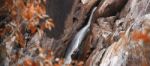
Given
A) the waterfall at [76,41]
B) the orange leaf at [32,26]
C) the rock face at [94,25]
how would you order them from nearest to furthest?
the orange leaf at [32,26] < the rock face at [94,25] < the waterfall at [76,41]

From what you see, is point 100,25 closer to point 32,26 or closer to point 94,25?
point 94,25

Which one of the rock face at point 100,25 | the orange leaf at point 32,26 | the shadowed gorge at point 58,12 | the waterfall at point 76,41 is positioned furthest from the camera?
the shadowed gorge at point 58,12

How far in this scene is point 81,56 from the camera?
51.4 feet

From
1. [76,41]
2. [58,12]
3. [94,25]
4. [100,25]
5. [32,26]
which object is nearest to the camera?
[32,26]

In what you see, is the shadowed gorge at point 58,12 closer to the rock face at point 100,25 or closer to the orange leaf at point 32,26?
the rock face at point 100,25

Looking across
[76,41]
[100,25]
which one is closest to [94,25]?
[100,25]

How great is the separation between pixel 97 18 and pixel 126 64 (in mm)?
11964

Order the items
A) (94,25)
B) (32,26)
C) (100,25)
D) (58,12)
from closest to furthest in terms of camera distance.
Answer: (32,26)
(100,25)
(94,25)
(58,12)

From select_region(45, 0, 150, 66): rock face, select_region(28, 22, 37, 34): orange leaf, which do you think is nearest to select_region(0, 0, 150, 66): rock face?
select_region(45, 0, 150, 66): rock face

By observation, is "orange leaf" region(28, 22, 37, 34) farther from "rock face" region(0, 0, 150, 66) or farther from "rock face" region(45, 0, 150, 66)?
"rock face" region(45, 0, 150, 66)

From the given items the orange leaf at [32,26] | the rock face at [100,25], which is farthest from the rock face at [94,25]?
the orange leaf at [32,26]

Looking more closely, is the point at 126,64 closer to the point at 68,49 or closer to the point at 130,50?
the point at 130,50

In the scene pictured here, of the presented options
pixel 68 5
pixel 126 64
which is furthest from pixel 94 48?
pixel 126 64

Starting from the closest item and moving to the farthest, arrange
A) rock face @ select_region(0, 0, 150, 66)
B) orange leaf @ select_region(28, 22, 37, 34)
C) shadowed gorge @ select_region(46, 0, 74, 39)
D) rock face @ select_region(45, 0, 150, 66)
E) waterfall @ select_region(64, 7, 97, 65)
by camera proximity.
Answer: orange leaf @ select_region(28, 22, 37, 34)
rock face @ select_region(0, 0, 150, 66)
rock face @ select_region(45, 0, 150, 66)
waterfall @ select_region(64, 7, 97, 65)
shadowed gorge @ select_region(46, 0, 74, 39)
